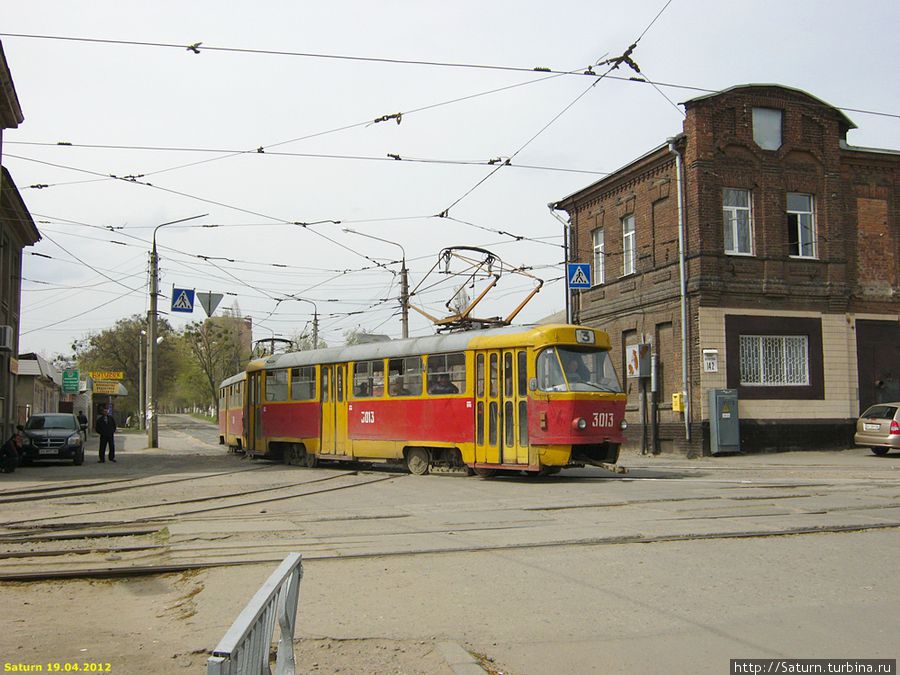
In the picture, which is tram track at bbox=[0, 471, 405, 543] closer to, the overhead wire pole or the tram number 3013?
the tram number 3013

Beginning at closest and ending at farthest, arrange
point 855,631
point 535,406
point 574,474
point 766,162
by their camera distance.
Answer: point 855,631, point 535,406, point 574,474, point 766,162

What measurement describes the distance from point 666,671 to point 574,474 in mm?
13475

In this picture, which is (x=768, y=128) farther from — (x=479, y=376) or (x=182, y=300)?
(x=182, y=300)

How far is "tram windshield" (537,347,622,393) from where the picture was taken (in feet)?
50.4

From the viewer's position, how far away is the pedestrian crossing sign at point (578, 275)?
27.5 metres

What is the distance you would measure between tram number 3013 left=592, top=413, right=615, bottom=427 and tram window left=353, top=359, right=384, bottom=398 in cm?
534

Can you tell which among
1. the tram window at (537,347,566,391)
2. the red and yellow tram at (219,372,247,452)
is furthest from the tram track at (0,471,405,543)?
the red and yellow tram at (219,372,247,452)

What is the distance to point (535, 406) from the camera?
1527cm

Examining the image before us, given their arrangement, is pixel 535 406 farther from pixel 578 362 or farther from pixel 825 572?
pixel 825 572

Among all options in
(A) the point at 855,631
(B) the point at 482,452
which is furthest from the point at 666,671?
(B) the point at 482,452

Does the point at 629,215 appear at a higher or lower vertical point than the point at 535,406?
higher

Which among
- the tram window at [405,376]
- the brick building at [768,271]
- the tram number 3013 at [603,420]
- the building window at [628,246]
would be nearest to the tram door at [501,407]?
the tram number 3013 at [603,420]

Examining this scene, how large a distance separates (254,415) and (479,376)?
34.3 ft

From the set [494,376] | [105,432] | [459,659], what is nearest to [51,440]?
[105,432]
